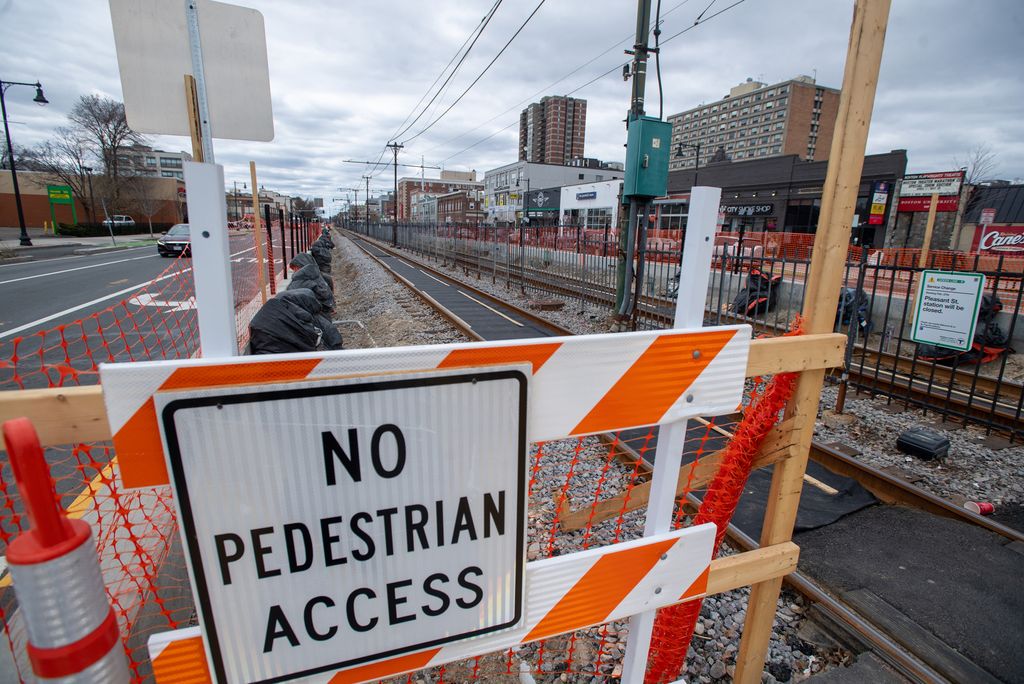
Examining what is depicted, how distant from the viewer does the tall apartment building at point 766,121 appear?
325 feet

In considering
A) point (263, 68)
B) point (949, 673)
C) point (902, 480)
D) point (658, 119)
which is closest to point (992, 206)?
point (658, 119)

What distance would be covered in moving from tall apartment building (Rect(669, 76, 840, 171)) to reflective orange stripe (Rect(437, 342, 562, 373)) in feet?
333

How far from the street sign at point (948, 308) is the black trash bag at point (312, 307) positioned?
8081 millimetres

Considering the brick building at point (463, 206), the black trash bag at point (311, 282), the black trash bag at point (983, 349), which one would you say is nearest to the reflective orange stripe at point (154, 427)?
the black trash bag at point (311, 282)

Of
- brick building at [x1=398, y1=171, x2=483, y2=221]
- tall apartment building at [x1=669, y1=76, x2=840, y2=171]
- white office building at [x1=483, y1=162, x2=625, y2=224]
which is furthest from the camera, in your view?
brick building at [x1=398, y1=171, x2=483, y2=221]

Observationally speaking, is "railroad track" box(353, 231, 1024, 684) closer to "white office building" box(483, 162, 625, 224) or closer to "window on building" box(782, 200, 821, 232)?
"window on building" box(782, 200, 821, 232)

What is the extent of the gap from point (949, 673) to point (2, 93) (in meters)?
37.5

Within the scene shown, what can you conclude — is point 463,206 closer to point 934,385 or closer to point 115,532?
point 934,385

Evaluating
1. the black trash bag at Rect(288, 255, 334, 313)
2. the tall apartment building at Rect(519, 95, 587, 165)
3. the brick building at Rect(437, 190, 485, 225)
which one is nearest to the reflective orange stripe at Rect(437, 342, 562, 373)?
the black trash bag at Rect(288, 255, 334, 313)

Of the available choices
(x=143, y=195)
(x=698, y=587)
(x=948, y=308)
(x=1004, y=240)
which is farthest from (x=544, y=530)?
(x=143, y=195)

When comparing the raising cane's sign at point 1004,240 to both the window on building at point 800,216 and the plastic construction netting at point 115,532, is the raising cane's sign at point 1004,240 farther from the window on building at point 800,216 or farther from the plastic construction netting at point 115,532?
the plastic construction netting at point 115,532

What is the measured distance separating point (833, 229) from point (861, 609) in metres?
2.63

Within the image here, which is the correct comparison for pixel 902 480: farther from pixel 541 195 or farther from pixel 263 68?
pixel 541 195

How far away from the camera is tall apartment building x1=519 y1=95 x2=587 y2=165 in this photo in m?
127
